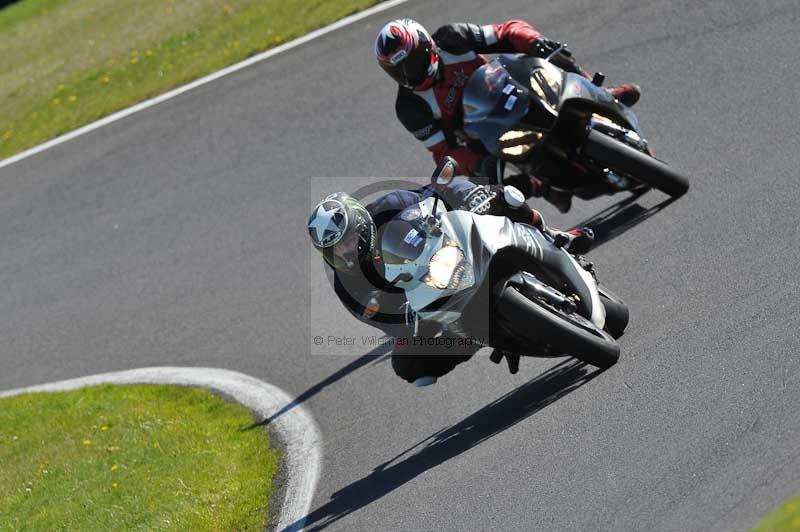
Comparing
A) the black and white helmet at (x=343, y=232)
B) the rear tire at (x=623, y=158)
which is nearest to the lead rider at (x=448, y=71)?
the rear tire at (x=623, y=158)

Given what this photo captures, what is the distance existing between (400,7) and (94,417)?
696 centimetres

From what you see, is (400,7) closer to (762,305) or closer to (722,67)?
(722,67)

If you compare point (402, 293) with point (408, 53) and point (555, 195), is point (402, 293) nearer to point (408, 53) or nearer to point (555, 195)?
point (408, 53)

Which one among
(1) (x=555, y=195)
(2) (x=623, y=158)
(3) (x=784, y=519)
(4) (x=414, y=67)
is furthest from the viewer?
(1) (x=555, y=195)

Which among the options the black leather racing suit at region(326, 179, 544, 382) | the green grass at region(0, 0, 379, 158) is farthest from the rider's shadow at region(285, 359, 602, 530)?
the green grass at region(0, 0, 379, 158)

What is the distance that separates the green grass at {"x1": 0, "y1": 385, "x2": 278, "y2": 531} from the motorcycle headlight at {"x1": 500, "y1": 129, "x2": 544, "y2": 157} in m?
2.90

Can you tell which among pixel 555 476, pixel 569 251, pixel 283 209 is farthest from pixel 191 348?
pixel 555 476

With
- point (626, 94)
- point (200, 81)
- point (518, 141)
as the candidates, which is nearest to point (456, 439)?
point (518, 141)

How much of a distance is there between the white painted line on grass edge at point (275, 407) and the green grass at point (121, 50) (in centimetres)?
592

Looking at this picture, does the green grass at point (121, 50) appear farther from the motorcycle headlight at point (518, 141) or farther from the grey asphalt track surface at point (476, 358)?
the motorcycle headlight at point (518, 141)

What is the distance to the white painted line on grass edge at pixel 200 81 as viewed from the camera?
14.9 meters

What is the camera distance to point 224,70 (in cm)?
1534

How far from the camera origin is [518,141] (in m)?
8.68

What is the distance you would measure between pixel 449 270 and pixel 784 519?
2458 millimetres
